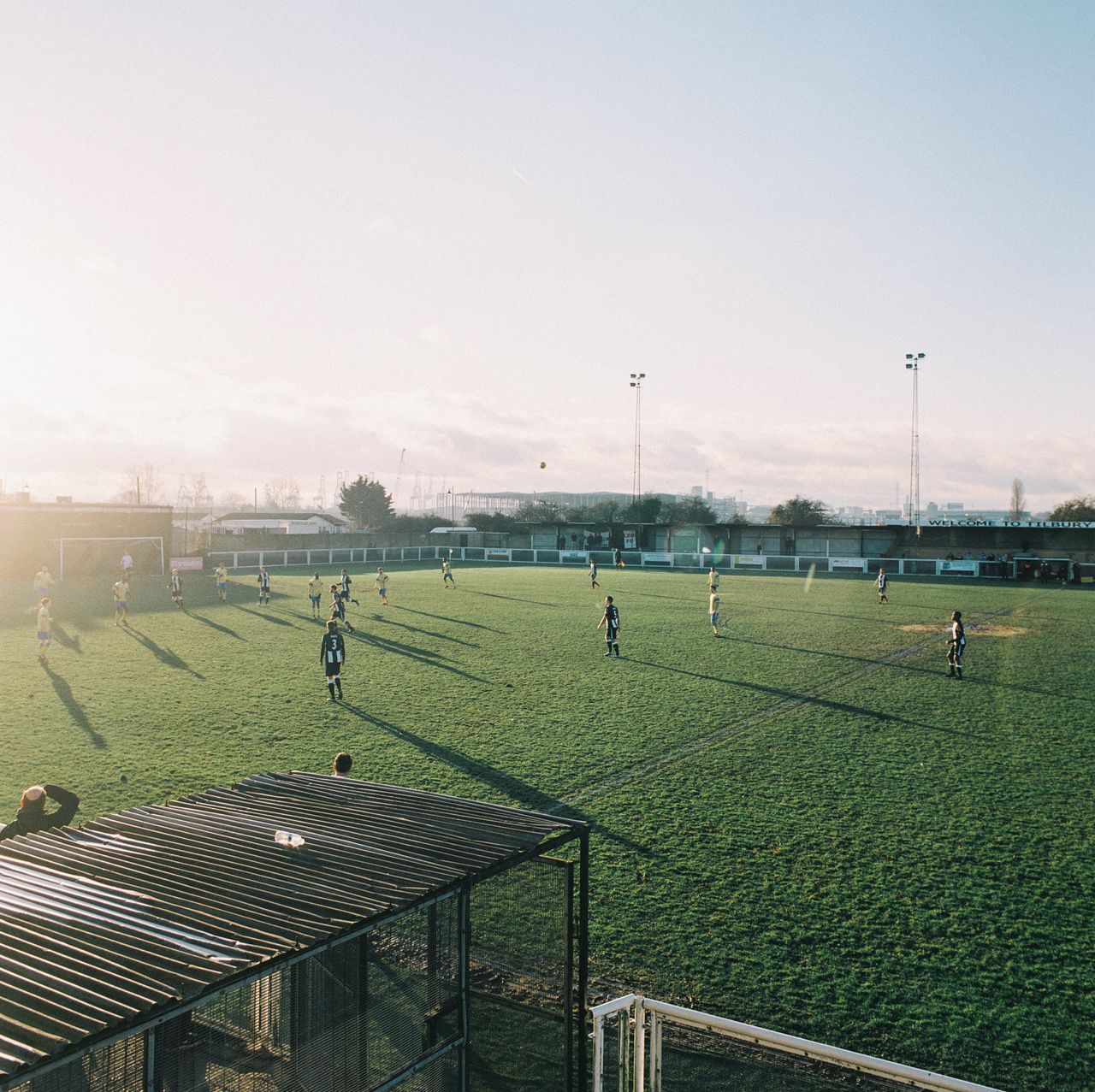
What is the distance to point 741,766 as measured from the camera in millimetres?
12383

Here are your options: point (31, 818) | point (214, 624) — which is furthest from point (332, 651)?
point (214, 624)

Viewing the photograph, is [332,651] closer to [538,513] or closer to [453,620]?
[453,620]

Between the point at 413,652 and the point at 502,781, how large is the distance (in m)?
11.1

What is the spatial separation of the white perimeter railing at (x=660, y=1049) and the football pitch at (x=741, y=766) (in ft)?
3.79

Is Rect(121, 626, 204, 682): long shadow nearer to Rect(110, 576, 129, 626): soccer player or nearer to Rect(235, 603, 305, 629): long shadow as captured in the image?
Rect(110, 576, 129, 626): soccer player

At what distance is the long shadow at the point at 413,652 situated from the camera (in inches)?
745

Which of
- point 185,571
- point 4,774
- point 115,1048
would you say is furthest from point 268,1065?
point 185,571

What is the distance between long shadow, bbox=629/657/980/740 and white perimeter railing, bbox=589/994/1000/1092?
10462mm

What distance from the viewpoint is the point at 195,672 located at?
19.0 metres

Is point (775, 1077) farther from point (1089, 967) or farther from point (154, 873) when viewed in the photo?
point (154, 873)

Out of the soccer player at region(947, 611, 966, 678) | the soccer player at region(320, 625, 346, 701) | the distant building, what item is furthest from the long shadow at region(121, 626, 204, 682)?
the distant building

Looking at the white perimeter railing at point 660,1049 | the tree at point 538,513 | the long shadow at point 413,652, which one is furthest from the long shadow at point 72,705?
the tree at point 538,513

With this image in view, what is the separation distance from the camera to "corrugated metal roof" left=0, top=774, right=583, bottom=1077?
3422 mm

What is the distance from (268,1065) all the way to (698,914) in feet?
14.1
